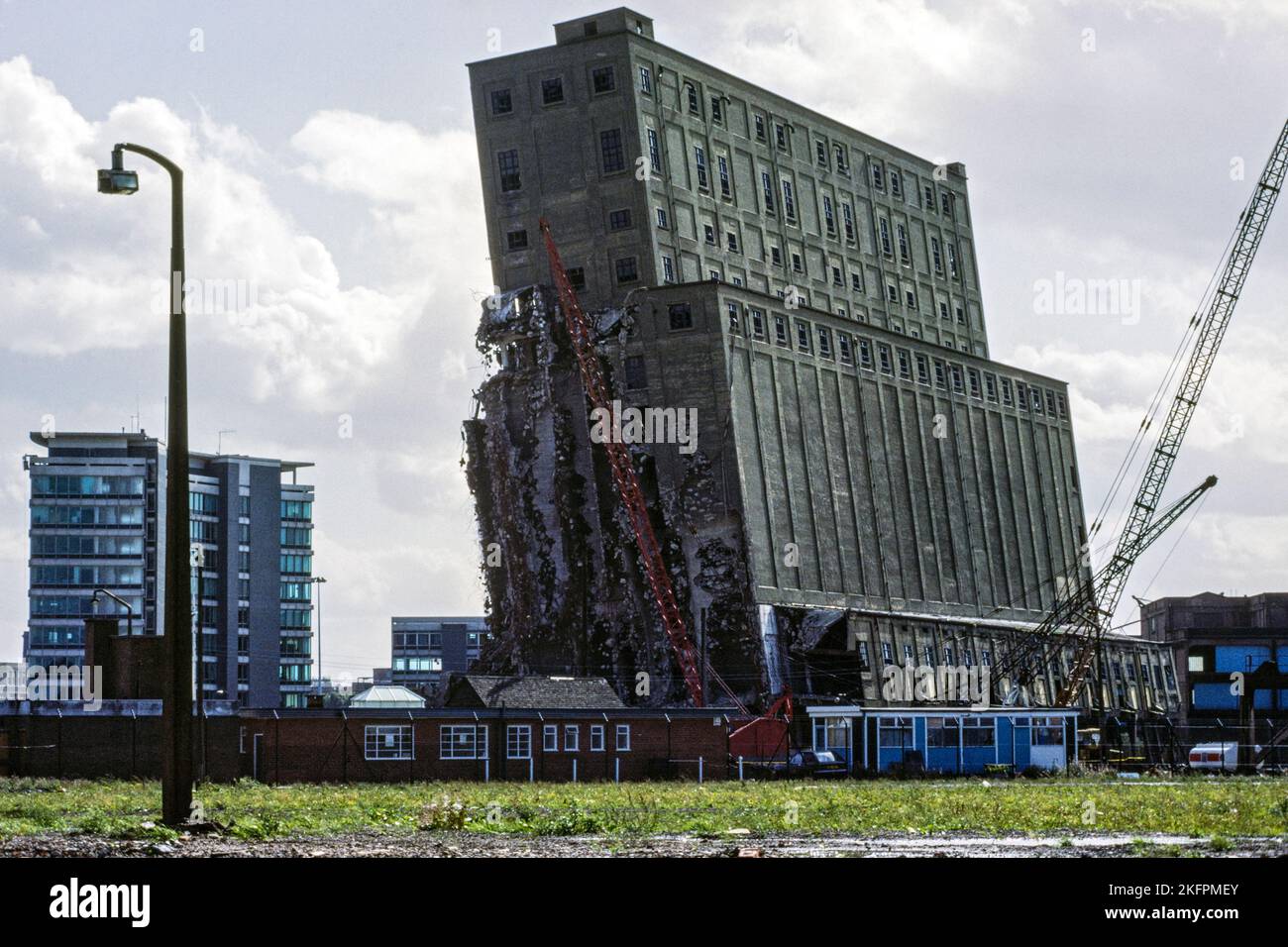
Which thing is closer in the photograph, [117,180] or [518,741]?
[117,180]

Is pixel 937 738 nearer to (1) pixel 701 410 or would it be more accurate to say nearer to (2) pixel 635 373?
(1) pixel 701 410

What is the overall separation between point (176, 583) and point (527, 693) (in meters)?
49.6

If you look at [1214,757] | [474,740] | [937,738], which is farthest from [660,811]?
[1214,757]

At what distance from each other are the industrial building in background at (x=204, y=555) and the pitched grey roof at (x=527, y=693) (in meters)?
79.8

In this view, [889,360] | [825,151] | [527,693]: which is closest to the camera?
[527,693]

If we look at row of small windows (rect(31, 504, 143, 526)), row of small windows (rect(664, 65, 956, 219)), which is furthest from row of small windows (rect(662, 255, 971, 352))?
row of small windows (rect(31, 504, 143, 526))

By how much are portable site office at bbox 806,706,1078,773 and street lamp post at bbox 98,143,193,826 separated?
173 feet

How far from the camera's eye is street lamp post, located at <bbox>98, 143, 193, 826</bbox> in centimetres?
2397

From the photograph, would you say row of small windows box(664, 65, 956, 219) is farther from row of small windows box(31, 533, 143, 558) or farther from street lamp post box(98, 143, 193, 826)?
street lamp post box(98, 143, 193, 826)

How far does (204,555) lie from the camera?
16812cm

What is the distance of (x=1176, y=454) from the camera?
11412cm
